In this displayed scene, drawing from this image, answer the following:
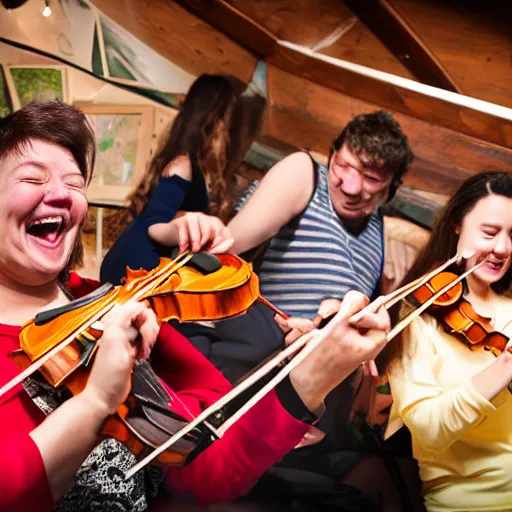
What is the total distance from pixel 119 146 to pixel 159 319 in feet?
2.09

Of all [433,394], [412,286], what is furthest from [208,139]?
[433,394]

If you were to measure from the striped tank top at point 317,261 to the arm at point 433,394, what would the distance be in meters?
0.20

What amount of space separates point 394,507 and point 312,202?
0.82 m

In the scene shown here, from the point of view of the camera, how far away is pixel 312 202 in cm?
182

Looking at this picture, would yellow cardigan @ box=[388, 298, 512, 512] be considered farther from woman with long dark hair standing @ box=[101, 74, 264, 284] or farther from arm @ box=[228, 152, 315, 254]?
woman with long dark hair standing @ box=[101, 74, 264, 284]

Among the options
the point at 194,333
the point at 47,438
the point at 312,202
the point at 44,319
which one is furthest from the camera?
the point at 312,202

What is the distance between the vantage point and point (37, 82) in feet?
6.11

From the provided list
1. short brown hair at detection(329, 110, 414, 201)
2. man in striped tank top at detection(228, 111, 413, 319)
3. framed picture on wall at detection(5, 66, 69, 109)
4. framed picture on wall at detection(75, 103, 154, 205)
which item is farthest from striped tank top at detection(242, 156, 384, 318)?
framed picture on wall at detection(5, 66, 69, 109)

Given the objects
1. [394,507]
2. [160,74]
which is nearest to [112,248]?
[160,74]

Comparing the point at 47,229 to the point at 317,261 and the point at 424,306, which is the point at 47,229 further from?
the point at 424,306

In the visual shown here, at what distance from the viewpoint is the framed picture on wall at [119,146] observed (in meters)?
1.86

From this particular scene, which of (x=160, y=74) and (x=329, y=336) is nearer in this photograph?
(x=329, y=336)

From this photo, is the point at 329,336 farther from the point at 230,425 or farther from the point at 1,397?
the point at 1,397

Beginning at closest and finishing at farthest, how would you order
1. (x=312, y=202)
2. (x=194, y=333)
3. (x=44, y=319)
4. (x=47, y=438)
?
(x=47, y=438)
(x=44, y=319)
(x=194, y=333)
(x=312, y=202)
